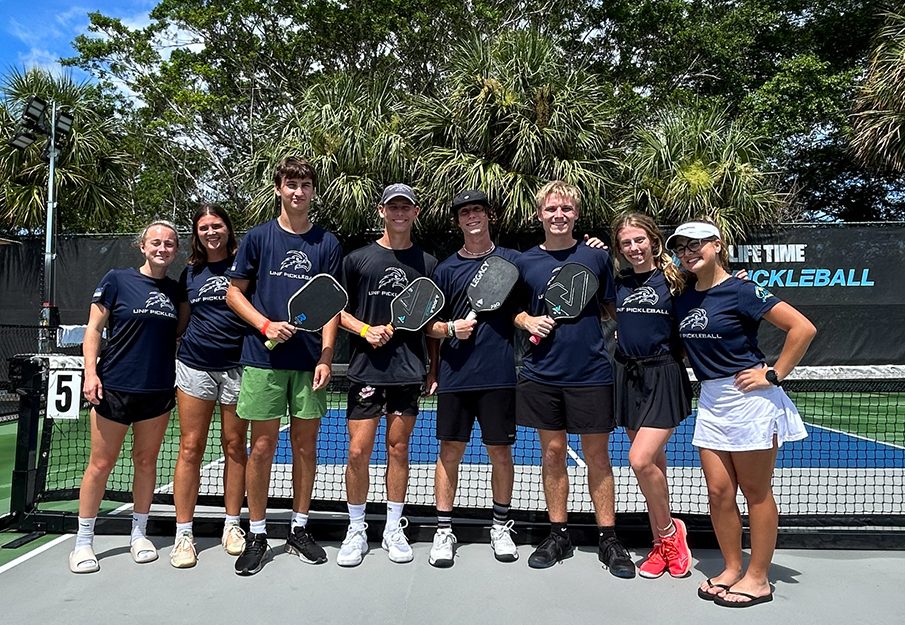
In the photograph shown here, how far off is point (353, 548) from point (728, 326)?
2.23 meters

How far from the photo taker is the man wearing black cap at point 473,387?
143 inches

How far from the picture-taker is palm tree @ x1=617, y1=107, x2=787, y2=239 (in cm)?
1106

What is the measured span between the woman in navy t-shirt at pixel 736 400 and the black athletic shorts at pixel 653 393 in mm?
167

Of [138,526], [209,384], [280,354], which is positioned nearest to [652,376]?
[280,354]

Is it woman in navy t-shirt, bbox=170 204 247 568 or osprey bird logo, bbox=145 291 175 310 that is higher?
osprey bird logo, bbox=145 291 175 310

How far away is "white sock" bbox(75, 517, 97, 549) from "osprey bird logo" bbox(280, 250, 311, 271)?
1.71 meters

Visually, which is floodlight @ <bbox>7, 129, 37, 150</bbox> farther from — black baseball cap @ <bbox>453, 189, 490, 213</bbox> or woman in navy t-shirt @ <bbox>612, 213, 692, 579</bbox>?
woman in navy t-shirt @ <bbox>612, 213, 692, 579</bbox>

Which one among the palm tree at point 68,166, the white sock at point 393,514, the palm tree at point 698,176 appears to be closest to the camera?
the white sock at point 393,514

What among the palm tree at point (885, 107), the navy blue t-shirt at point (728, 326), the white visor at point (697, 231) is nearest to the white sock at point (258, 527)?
the navy blue t-shirt at point (728, 326)

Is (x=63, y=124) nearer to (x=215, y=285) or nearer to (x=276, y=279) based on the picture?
(x=215, y=285)

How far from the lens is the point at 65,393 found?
4.05m

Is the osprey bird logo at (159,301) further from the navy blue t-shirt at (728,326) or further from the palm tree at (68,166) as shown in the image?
the palm tree at (68,166)

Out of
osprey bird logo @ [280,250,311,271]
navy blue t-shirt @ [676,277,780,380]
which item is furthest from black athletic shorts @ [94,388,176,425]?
navy blue t-shirt @ [676,277,780,380]

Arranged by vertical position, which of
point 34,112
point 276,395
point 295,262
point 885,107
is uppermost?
point 885,107
